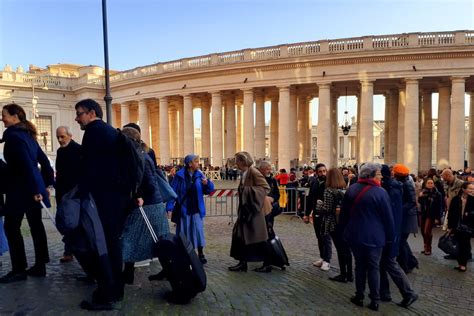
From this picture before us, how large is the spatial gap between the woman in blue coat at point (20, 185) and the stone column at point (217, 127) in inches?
1105

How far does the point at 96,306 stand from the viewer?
13.6 feet

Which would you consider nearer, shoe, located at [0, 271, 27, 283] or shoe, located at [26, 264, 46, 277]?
shoe, located at [0, 271, 27, 283]

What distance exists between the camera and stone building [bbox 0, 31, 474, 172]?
86.4ft

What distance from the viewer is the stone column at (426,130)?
106 feet

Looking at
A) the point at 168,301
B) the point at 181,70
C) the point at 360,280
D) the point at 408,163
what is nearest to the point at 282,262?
the point at 360,280

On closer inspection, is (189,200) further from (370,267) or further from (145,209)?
(370,267)

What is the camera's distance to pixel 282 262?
6.55 metres

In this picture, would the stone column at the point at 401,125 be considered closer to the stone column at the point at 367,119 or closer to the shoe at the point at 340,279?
the stone column at the point at 367,119

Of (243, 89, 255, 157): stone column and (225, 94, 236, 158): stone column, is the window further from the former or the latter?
(243, 89, 255, 157): stone column

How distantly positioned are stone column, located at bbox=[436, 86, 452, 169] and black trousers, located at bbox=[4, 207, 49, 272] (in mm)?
29429

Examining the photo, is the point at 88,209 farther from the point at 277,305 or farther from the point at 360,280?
the point at 360,280

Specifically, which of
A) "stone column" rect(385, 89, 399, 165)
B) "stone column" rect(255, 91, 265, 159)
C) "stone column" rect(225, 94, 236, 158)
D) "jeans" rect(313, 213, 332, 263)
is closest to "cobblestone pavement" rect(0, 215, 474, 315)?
"jeans" rect(313, 213, 332, 263)

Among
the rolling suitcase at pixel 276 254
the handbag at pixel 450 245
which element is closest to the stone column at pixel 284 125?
the handbag at pixel 450 245

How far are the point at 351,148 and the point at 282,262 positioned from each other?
83.4m
